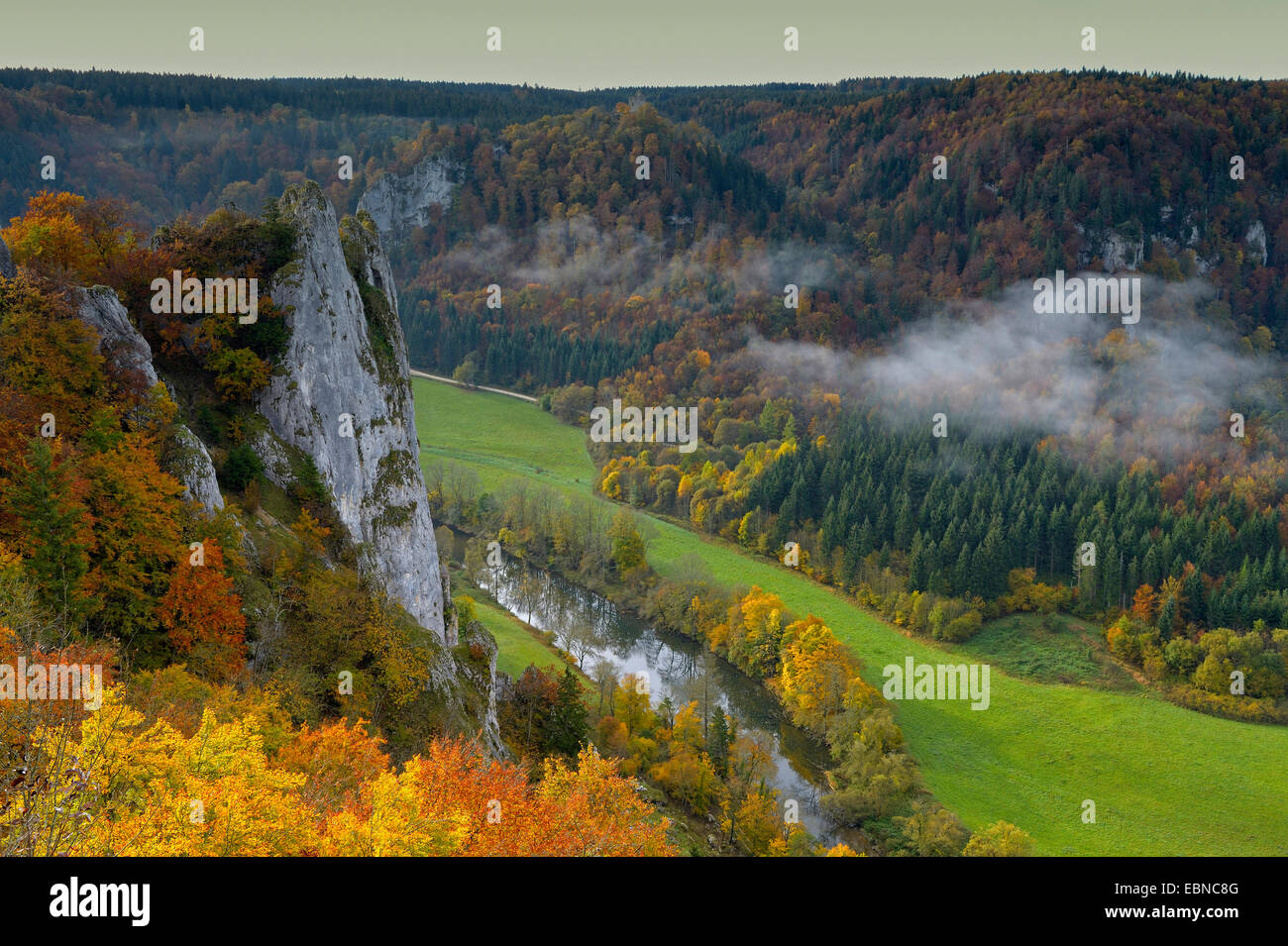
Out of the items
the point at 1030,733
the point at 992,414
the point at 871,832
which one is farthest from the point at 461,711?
the point at 992,414

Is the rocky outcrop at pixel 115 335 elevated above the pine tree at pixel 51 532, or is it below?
above

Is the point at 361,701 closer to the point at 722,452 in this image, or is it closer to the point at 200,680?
the point at 200,680

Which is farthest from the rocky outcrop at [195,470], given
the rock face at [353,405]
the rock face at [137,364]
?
the rock face at [353,405]

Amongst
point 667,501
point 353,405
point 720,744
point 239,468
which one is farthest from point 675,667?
point 239,468

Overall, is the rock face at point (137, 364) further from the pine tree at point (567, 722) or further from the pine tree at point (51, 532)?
the pine tree at point (567, 722)

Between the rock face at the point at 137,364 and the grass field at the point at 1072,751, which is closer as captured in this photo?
the rock face at the point at 137,364

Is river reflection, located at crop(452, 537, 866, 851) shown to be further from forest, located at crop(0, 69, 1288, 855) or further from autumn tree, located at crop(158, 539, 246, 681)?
autumn tree, located at crop(158, 539, 246, 681)
